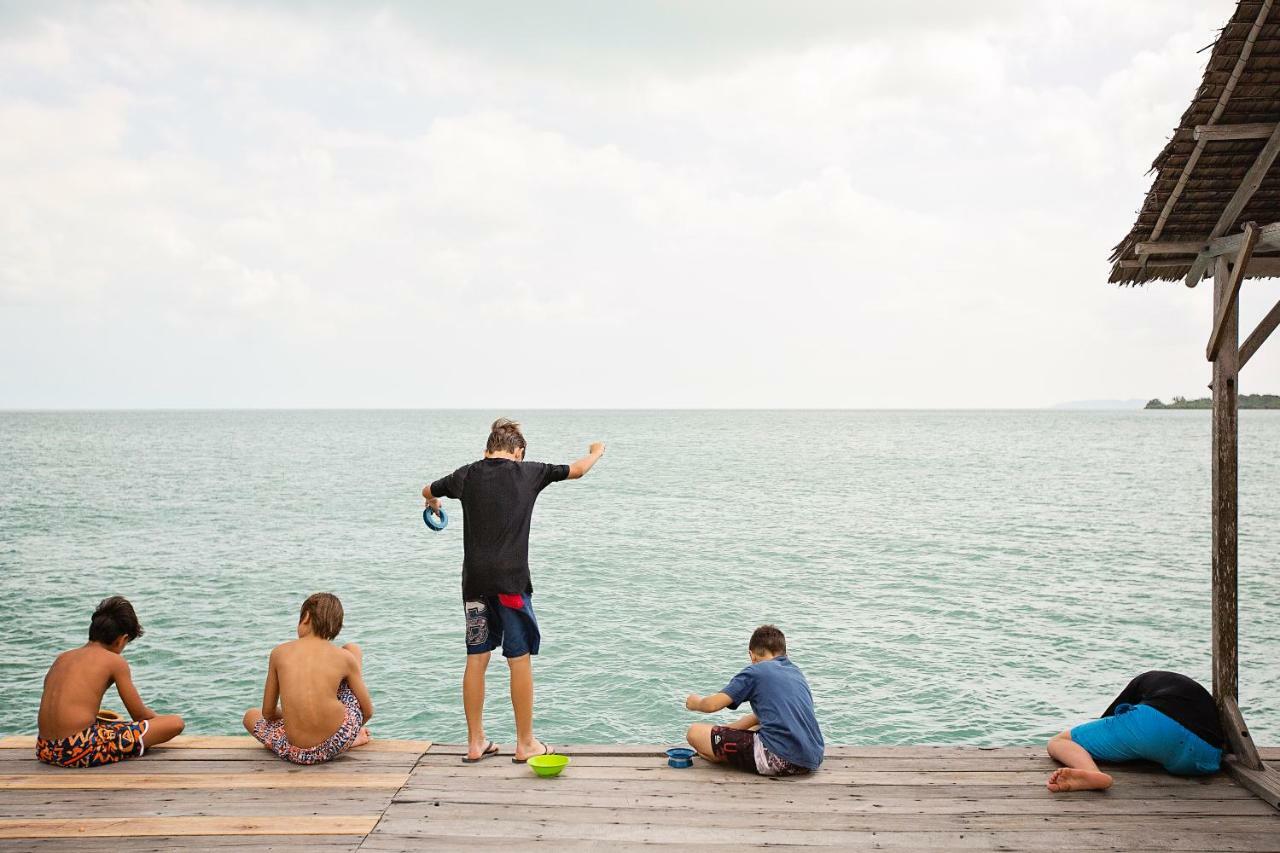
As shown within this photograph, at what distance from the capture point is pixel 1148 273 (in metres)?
6.43

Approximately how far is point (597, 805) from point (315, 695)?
5.77 ft

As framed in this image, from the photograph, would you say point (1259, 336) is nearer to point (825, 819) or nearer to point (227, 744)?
point (825, 819)

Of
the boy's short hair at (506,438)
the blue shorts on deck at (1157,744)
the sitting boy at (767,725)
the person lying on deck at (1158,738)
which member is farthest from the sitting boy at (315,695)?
the blue shorts on deck at (1157,744)

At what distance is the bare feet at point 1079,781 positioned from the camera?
4840 millimetres

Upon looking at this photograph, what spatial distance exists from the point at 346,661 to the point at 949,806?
3511 millimetres

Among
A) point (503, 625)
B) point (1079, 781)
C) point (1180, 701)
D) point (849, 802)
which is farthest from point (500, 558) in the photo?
point (1180, 701)

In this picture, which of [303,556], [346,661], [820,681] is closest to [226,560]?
[303,556]

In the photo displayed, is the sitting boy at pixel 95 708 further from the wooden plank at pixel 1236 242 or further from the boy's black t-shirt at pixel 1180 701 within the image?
the wooden plank at pixel 1236 242

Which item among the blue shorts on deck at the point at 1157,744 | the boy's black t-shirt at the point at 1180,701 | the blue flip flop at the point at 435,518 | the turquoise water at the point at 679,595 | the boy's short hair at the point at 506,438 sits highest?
the boy's short hair at the point at 506,438

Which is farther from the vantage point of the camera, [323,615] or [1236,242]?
[1236,242]

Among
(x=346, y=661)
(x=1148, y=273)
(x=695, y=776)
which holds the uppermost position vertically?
(x=1148, y=273)

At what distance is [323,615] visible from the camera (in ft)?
17.4

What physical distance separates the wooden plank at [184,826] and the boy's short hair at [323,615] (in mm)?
1084

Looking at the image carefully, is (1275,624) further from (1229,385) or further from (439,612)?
(439,612)
